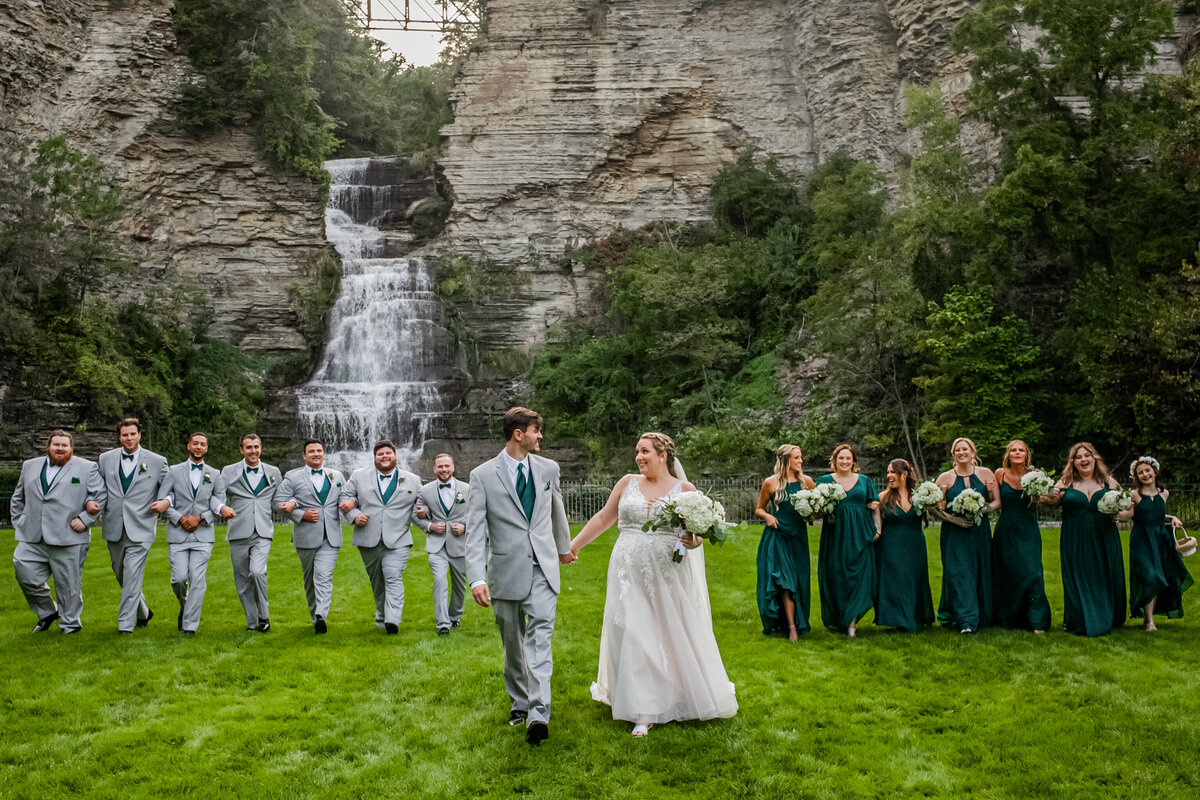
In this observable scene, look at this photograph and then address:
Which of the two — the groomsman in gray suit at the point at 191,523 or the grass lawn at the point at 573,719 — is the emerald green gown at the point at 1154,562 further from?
the groomsman in gray suit at the point at 191,523

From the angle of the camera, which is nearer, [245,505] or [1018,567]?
[1018,567]

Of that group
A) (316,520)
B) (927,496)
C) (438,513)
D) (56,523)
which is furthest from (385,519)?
(927,496)

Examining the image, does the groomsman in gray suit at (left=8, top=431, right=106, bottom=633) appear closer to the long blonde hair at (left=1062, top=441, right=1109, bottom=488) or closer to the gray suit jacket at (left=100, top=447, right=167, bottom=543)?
the gray suit jacket at (left=100, top=447, right=167, bottom=543)

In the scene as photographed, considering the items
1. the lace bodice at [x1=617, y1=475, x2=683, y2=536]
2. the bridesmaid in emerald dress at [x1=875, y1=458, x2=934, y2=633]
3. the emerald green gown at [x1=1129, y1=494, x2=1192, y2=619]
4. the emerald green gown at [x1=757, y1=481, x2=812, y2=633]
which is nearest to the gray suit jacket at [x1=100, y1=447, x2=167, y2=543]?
the lace bodice at [x1=617, y1=475, x2=683, y2=536]

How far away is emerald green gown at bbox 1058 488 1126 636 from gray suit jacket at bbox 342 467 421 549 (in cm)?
665

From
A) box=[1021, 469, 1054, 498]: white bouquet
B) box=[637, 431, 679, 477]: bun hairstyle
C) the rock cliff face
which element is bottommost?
box=[1021, 469, 1054, 498]: white bouquet

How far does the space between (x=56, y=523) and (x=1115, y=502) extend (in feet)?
34.7

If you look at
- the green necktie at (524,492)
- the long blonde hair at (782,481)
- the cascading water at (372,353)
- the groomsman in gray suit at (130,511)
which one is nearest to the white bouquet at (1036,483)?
the long blonde hair at (782,481)

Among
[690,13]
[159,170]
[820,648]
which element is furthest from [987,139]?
[159,170]

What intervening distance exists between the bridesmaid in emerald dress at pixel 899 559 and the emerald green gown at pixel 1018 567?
776 mm

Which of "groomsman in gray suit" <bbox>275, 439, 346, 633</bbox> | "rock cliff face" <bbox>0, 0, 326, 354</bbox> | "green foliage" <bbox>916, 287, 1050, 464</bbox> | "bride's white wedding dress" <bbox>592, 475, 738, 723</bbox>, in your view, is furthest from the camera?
"rock cliff face" <bbox>0, 0, 326, 354</bbox>

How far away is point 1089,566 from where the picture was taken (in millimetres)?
9773

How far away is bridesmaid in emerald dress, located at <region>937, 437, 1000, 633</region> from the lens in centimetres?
983

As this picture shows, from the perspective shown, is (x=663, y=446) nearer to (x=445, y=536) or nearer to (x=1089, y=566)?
(x=445, y=536)
